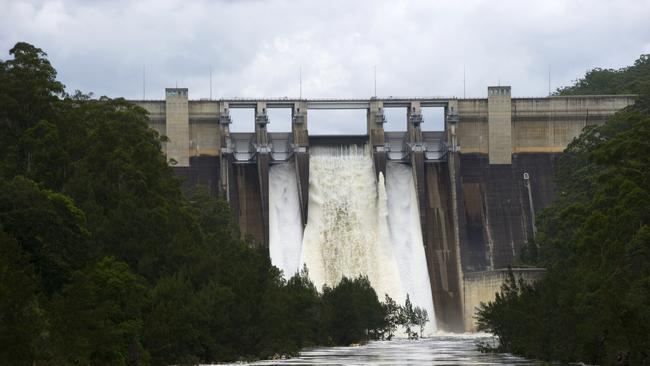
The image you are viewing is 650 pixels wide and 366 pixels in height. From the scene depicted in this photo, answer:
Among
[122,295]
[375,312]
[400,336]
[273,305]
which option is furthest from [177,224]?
[400,336]

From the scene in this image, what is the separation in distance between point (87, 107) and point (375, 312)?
3084 centimetres

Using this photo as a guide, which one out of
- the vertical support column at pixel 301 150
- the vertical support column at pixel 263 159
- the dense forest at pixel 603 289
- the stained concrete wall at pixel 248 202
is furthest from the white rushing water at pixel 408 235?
the dense forest at pixel 603 289

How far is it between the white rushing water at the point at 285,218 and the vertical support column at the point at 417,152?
30.2ft

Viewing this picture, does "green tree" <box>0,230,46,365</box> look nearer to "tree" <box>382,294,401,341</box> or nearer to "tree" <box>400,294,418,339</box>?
"tree" <box>382,294,401,341</box>

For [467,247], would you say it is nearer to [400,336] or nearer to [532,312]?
[400,336]

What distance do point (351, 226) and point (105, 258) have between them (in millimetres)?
63467

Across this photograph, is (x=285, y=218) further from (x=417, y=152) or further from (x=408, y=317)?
(x=408, y=317)

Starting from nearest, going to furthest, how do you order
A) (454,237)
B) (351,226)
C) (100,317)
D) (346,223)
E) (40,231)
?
(100,317) → (40,231) → (454,237) → (351,226) → (346,223)

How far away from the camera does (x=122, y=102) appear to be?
7662 centimetres

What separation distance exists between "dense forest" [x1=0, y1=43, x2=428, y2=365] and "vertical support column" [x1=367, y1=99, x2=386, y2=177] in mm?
32937

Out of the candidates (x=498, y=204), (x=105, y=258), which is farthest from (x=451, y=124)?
(x=105, y=258)

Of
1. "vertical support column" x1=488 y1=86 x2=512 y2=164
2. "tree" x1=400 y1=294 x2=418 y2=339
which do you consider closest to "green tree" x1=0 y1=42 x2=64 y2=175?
"tree" x1=400 y1=294 x2=418 y2=339

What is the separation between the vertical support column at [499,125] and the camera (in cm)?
11294

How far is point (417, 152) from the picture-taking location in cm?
11031
